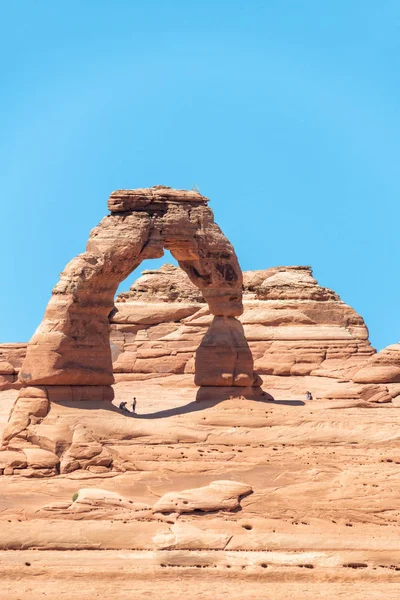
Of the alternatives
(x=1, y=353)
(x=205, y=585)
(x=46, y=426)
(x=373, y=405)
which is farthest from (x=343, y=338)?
(x=205, y=585)

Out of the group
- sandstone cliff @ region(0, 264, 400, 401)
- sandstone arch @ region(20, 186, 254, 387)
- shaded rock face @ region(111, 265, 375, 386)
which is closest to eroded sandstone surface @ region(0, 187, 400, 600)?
sandstone arch @ region(20, 186, 254, 387)

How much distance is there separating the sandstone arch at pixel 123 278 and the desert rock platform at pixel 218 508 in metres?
0.86

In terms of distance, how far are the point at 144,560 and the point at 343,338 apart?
25.3 m

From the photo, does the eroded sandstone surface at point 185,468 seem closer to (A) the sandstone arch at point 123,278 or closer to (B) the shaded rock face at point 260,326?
(A) the sandstone arch at point 123,278

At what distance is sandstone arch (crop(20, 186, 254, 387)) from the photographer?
106 feet

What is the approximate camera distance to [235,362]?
110ft

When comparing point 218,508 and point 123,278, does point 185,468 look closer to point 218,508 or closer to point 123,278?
point 218,508

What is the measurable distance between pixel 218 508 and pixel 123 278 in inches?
258

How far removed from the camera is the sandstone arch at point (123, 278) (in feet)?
106

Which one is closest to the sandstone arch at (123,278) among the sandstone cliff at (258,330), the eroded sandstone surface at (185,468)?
the eroded sandstone surface at (185,468)

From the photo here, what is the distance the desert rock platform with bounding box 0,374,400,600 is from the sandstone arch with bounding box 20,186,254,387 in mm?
856

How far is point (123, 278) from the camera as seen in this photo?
109 ft

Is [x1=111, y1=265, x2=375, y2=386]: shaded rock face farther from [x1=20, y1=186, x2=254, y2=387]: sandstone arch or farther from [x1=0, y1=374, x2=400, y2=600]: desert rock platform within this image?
[x1=0, y1=374, x2=400, y2=600]: desert rock platform

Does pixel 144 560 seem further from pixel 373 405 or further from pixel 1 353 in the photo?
pixel 1 353
